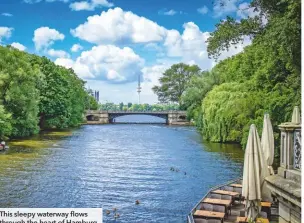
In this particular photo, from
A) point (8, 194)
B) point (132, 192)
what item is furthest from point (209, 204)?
point (8, 194)

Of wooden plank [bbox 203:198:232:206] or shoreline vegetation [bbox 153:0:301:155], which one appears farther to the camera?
shoreline vegetation [bbox 153:0:301:155]

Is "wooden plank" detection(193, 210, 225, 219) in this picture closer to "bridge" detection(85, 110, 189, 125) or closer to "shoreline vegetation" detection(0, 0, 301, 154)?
"shoreline vegetation" detection(0, 0, 301, 154)

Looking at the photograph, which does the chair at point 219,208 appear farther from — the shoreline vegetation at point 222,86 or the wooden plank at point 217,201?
the shoreline vegetation at point 222,86

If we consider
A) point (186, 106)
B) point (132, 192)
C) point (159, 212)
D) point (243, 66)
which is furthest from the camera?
point (186, 106)

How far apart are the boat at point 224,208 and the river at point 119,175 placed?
2.43 feet

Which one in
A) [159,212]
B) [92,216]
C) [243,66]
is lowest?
[159,212]

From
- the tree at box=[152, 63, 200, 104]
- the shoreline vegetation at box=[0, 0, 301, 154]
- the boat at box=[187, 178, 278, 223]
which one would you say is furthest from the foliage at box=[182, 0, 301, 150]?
the boat at box=[187, 178, 278, 223]

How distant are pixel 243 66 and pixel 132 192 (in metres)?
9.38

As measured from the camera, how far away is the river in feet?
28.6

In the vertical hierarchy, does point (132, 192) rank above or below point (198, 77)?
below

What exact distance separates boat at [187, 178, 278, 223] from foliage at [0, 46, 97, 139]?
11.1 meters

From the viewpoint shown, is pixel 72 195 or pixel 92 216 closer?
pixel 92 216

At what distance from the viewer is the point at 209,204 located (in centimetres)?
718

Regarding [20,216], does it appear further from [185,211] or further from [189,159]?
[189,159]
